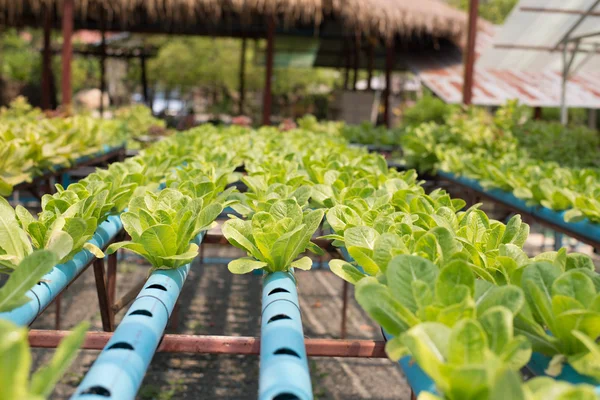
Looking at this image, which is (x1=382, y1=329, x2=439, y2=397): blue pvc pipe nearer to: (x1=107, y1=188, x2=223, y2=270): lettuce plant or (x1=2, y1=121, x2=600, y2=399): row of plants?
(x1=2, y1=121, x2=600, y2=399): row of plants

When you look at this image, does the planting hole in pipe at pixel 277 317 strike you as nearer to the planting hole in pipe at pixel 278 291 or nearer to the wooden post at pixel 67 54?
the planting hole in pipe at pixel 278 291

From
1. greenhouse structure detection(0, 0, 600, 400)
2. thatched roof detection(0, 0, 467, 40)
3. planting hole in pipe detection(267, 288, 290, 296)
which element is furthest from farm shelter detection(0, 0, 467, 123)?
planting hole in pipe detection(267, 288, 290, 296)

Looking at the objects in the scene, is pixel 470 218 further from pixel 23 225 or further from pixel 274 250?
pixel 23 225

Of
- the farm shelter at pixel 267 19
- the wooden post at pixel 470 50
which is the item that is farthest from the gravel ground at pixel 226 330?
the farm shelter at pixel 267 19

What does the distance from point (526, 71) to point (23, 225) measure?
31.1 feet

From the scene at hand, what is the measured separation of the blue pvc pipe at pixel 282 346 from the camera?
934 millimetres

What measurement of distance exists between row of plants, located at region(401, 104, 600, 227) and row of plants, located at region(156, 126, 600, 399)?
1.19 metres

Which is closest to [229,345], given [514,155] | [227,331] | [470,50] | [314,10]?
[227,331]

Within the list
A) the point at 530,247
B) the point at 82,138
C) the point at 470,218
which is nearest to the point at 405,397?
the point at 470,218

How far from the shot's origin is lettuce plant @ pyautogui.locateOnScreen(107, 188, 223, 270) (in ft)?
4.76

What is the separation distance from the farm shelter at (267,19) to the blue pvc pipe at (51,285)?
638 centimetres

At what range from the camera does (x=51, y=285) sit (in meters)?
1.34

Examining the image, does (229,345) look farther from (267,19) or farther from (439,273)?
(267,19)

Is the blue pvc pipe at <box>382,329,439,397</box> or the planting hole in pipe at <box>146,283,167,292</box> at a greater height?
the blue pvc pipe at <box>382,329,439,397</box>
